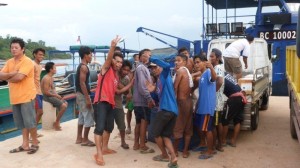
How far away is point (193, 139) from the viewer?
5.69 meters

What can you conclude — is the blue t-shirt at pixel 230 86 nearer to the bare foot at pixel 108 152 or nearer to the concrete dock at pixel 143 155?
the concrete dock at pixel 143 155

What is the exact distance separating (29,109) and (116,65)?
63.3 inches

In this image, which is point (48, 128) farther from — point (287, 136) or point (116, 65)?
point (287, 136)

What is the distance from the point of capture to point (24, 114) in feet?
17.4

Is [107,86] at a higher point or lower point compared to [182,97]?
higher

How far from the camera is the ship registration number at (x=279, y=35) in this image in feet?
38.7

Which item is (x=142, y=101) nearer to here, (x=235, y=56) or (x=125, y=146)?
(x=125, y=146)

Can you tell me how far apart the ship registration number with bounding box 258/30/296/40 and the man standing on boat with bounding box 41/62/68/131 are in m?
8.08

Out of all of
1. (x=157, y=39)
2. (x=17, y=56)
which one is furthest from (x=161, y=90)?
(x=157, y=39)

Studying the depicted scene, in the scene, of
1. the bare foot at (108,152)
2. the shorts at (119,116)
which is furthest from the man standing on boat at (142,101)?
the bare foot at (108,152)

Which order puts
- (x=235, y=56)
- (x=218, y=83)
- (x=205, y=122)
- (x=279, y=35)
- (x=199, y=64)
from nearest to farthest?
1. (x=205, y=122)
2. (x=199, y=64)
3. (x=218, y=83)
4. (x=235, y=56)
5. (x=279, y=35)

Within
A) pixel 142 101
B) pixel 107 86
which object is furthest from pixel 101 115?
pixel 142 101

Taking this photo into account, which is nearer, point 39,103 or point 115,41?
point 115,41

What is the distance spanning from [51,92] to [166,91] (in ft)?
11.2
